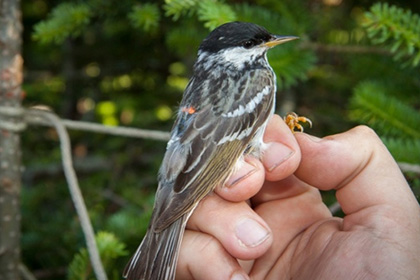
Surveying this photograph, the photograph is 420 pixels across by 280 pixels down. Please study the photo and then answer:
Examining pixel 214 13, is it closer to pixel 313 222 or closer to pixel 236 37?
pixel 236 37

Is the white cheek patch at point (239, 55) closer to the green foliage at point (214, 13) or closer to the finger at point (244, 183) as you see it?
the green foliage at point (214, 13)

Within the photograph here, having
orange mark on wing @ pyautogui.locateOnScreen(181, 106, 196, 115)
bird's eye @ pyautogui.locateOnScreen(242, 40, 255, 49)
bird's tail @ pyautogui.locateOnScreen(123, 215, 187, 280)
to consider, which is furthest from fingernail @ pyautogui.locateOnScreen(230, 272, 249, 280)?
bird's eye @ pyautogui.locateOnScreen(242, 40, 255, 49)

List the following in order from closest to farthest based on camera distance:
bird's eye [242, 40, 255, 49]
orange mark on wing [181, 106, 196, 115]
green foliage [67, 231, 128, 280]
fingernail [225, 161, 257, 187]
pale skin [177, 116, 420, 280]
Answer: pale skin [177, 116, 420, 280]
fingernail [225, 161, 257, 187]
green foliage [67, 231, 128, 280]
orange mark on wing [181, 106, 196, 115]
bird's eye [242, 40, 255, 49]

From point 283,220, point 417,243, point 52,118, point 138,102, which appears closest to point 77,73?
point 138,102

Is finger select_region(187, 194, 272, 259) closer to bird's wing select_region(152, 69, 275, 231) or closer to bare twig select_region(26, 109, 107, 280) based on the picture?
bird's wing select_region(152, 69, 275, 231)

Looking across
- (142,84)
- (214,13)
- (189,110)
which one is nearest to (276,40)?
(214,13)

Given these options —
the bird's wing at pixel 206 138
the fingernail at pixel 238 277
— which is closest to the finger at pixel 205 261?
the fingernail at pixel 238 277

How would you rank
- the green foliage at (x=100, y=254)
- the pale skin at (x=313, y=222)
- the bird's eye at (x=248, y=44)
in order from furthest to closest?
the bird's eye at (x=248, y=44) → the green foliage at (x=100, y=254) → the pale skin at (x=313, y=222)
